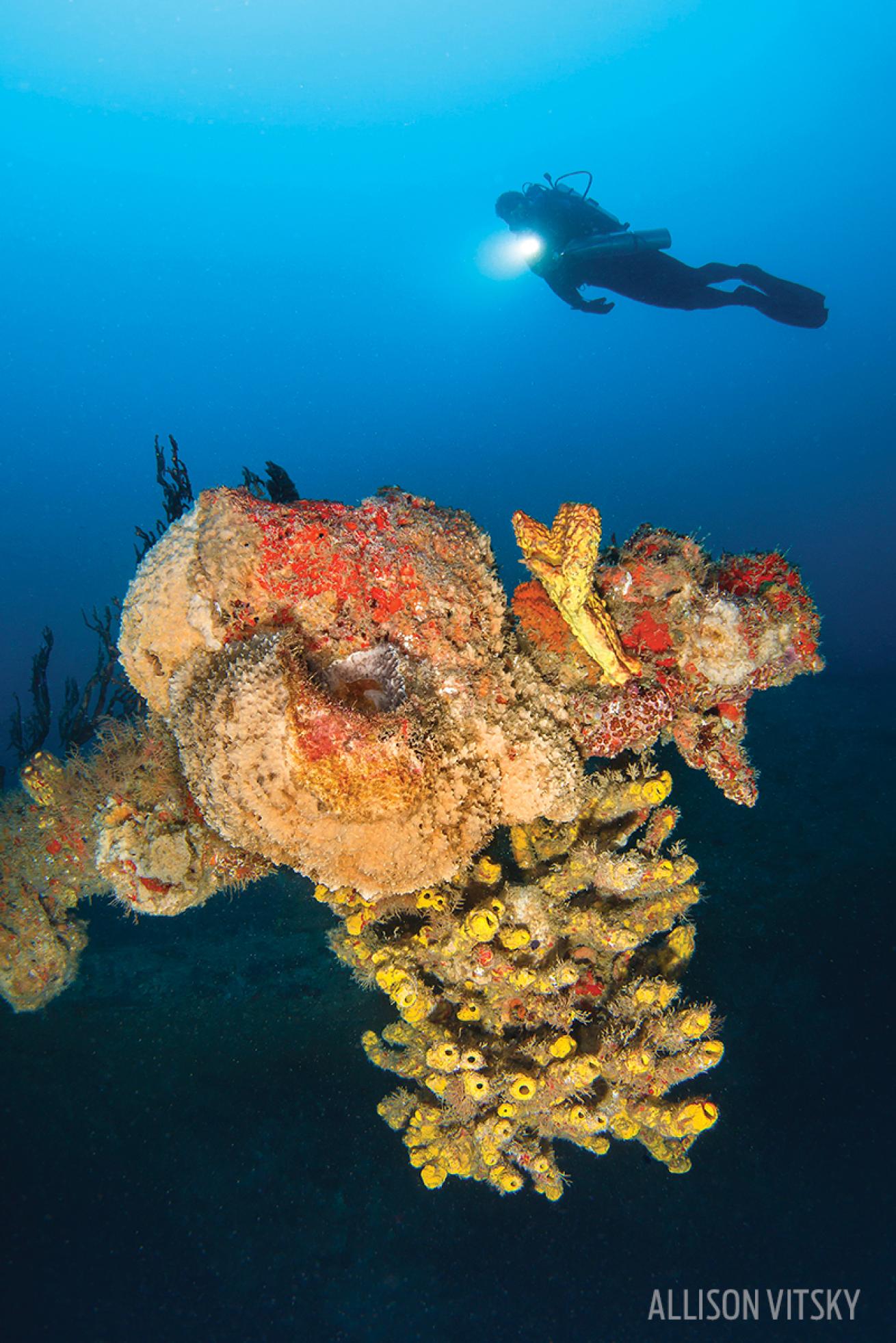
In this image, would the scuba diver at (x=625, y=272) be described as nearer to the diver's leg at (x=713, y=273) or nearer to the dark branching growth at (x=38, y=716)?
the diver's leg at (x=713, y=273)

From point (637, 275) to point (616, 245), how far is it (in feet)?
4.00

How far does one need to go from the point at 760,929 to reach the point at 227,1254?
6.66 meters

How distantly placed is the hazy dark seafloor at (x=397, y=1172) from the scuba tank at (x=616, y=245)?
44.8ft

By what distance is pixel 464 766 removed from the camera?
127 inches

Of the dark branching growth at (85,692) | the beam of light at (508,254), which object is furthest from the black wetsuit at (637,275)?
the dark branching growth at (85,692)

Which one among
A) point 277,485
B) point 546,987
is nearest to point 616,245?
point 277,485

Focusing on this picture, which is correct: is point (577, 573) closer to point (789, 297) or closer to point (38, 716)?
point (38, 716)

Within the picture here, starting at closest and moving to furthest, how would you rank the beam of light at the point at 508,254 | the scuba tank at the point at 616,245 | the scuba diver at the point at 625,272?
the scuba tank at the point at 616,245 < the scuba diver at the point at 625,272 < the beam of light at the point at 508,254

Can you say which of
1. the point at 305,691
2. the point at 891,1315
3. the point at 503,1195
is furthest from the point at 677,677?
the point at 891,1315

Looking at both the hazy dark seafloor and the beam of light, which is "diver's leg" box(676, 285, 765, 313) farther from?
the hazy dark seafloor

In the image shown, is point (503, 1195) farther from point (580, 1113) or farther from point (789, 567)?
point (789, 567)

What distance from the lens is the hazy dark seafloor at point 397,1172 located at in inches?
246

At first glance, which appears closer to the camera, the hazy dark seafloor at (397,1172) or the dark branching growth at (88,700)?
the hazy dark seafloor at (397,1172)

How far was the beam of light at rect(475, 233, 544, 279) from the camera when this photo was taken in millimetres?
16281
